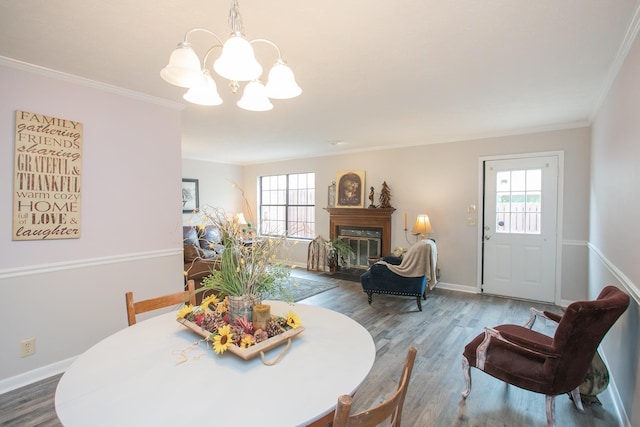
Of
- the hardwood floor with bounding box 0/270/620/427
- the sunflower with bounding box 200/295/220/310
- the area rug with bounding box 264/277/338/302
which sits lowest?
the hardwood floor with bounding box 0/270/620/427

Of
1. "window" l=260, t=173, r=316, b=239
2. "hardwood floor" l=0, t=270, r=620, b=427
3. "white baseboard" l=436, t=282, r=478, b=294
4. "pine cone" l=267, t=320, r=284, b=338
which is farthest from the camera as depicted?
"window" l=260, t=173, r=316, b=239

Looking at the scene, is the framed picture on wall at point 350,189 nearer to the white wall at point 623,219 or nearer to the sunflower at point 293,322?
the white wall at point 623,219

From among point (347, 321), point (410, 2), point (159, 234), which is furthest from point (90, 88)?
point (347, 321)

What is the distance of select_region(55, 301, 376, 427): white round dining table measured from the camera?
903mm

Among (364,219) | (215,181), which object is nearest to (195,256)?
(215,181)

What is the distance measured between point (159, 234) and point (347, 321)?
2278 millimetres

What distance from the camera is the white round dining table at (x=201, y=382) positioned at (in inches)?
35.5

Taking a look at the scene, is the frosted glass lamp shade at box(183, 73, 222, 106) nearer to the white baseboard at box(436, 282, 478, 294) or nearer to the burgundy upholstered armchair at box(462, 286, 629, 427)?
the burgundy upholstered armchair at box(462, 286, 629, 427)

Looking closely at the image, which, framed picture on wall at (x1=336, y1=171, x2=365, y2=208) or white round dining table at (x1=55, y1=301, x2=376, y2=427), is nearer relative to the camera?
white round dining table at (x1=55, y1=301, x2=376, y2=427)

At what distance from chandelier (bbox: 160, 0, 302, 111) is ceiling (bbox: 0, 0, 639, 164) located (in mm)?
470

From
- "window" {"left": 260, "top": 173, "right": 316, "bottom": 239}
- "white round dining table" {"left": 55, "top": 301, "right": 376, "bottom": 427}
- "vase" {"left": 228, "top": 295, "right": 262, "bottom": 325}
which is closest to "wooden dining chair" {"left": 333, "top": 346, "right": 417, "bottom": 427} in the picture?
"white round dining table" {"left": 55, "top": 301, "right": 376, "bottom": 427}

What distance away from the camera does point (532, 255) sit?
433 cm

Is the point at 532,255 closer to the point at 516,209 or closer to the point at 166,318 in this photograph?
the point at 516,209

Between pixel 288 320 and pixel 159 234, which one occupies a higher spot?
pixel 159 234
